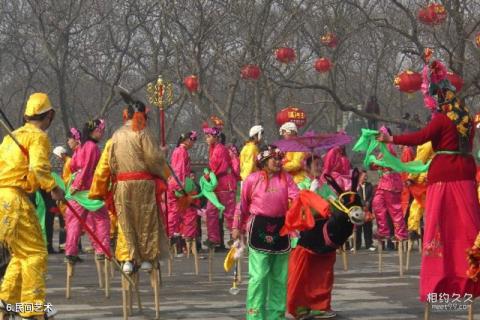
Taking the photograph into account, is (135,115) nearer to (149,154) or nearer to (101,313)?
(149,154)

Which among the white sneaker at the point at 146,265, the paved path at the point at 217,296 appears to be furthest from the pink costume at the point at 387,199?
the white sneaker at the point at 146,265

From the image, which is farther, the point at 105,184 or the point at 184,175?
the point at 184,175

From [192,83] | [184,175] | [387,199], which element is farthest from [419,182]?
[192,83]

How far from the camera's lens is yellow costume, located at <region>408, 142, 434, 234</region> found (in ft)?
44.0

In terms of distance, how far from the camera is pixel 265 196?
411 inches

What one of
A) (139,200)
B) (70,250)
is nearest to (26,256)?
(139,200)

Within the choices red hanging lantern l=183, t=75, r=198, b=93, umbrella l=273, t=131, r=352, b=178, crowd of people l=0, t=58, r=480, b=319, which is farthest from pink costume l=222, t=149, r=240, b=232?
red hanging lantern l=183, t=75, r=198, b=93

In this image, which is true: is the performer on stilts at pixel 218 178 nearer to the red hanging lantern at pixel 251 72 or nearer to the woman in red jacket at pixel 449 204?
the red hanging lantern at pixel 251 72

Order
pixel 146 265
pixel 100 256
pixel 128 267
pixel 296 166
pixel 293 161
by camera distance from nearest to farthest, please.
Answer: pixel 128 267 → pixel 146 265 → pixel 296 166 → pixel 293 161 → pixel 100 256

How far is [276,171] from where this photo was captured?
10.6 metres

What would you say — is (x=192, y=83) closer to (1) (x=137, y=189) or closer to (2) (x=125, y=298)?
(1) (x=137, y=189)

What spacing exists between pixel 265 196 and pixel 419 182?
165 inches

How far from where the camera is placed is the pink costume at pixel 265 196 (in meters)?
10.4

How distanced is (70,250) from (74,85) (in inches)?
1093
